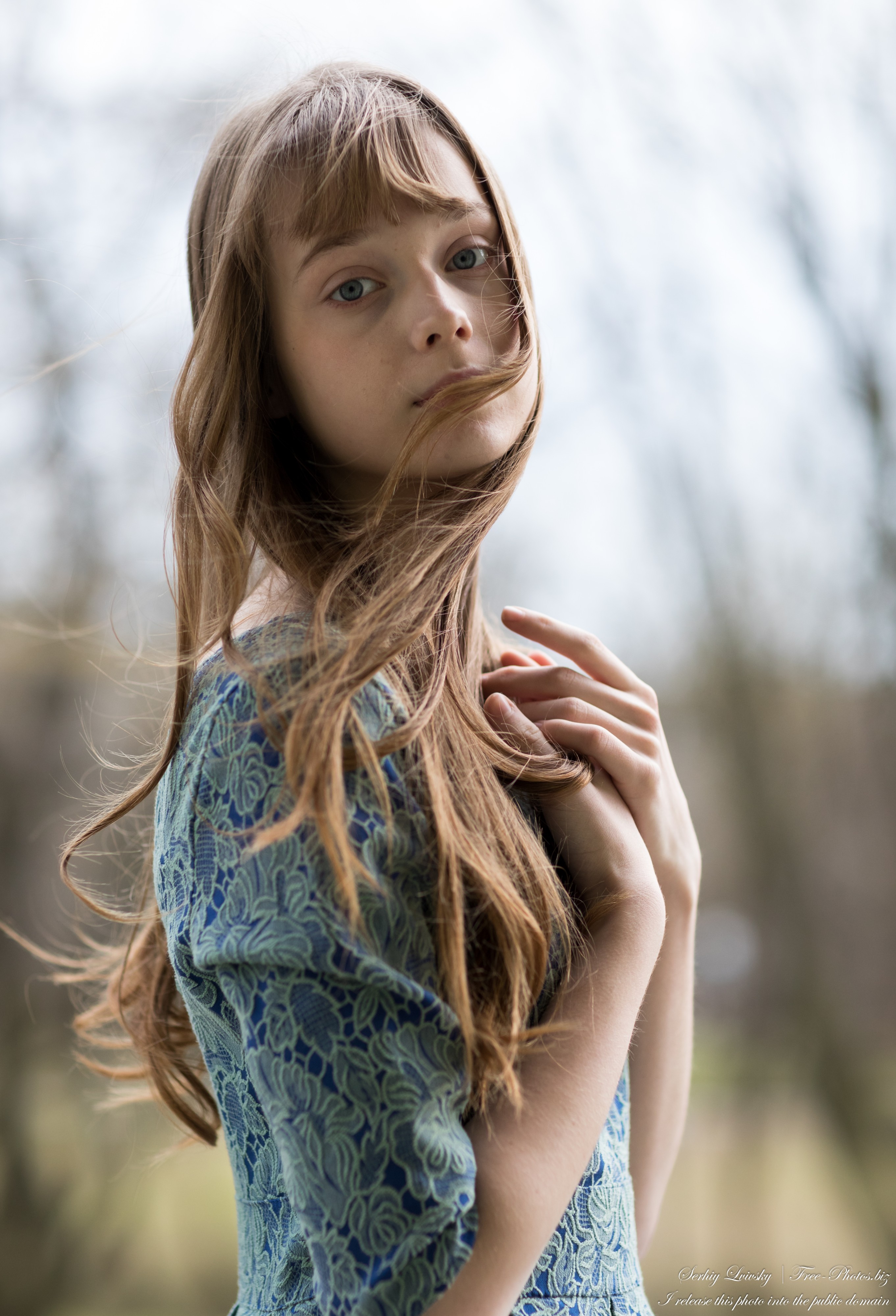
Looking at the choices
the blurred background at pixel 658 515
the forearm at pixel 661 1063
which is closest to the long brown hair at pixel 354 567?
the forearm at pixel 661 1063

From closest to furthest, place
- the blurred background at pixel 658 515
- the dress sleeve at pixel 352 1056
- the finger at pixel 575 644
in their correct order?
the dress sleeve at pixel 352 1056 → the finger at pixel 575 644 → the blurred background at pixel 658 515

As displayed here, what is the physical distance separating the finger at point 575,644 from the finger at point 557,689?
0.02 metres

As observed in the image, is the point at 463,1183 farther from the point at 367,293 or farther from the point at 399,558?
the point at 367,293

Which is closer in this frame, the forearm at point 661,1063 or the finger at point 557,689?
the finger at point 557,689

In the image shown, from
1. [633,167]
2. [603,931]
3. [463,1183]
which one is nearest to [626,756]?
[603,931]

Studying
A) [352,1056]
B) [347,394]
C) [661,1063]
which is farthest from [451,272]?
[661,1063]

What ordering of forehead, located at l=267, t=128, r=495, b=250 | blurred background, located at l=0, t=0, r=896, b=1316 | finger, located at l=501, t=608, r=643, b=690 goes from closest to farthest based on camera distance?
forehead, located at l=267, t=128, r=495, b=250, finger, located at l=501, t=608, r=643, b=690, blurred background, located at l=0, t=0, r=896, b=1316

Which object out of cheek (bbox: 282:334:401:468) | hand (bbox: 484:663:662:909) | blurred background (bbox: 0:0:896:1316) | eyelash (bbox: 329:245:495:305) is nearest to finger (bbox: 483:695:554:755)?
hand (bbox: 484:663:662:909)

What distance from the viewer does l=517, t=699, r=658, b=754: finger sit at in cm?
79

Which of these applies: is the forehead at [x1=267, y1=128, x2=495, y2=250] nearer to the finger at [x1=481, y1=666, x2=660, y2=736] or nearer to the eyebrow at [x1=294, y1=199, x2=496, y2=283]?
the eyebrow at [x1=294, y1=199, x2=496, y2=283]

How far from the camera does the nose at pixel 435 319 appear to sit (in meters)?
0.74

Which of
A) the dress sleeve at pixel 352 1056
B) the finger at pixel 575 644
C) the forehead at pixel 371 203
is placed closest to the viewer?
the dress sleeve at pixel 352 1056

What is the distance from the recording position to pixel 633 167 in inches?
79.9

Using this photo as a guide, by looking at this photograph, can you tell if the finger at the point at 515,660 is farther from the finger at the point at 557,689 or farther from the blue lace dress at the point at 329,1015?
the blue lace dress at the point at 329,1015
